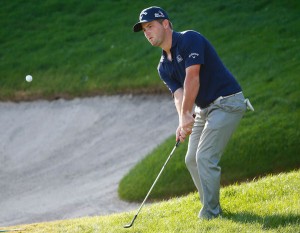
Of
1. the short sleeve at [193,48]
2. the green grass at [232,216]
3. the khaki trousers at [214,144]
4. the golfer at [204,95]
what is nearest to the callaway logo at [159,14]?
the golfer at [204,95]

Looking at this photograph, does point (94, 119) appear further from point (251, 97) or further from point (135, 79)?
point (251, 97)

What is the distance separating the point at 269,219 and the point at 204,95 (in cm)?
155

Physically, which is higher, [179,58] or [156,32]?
[156,32]

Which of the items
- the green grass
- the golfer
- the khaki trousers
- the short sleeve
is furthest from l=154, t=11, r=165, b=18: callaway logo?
the green grass

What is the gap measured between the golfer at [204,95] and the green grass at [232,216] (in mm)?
308

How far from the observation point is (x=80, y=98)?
65.5 ft

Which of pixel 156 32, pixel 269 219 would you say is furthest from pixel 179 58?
pixel 269 219

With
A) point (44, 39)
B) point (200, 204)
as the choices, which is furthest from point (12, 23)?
point (200, 204)

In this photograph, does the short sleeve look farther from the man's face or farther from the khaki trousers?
the khaki trousers

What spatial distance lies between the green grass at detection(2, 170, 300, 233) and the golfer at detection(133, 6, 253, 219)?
0.31m

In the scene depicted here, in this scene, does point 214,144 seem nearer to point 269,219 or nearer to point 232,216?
point 232,216

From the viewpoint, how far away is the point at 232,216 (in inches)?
286

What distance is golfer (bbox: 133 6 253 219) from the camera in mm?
7145

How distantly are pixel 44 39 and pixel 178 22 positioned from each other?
504cm
